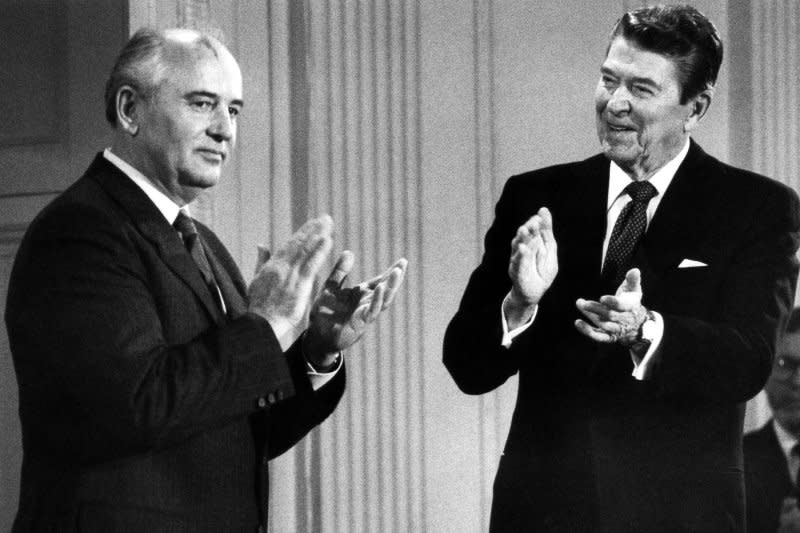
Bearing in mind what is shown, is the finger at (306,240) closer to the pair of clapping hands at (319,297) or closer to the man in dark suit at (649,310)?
the pair of clapping hands at (319,297)

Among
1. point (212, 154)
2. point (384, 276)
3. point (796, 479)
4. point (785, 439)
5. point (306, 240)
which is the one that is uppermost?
point (212, 154)

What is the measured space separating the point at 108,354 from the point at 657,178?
3.94 feet

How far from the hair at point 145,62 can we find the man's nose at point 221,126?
0.12 m

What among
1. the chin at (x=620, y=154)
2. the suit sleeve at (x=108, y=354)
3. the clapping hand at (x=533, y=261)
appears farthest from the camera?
the chin at (x=620, y=154)

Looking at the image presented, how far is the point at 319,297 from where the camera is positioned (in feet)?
7.70

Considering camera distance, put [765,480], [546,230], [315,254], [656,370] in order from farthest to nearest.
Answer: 1. [765,480]
2. [656,370]
3. [546,230]
4. [315,254]

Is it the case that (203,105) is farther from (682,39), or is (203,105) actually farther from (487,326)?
(682,39)

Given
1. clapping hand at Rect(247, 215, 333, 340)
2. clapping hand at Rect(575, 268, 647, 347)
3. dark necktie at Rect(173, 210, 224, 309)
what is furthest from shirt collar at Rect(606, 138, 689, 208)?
dark necktie at Rect(173, 210, 224, 309)

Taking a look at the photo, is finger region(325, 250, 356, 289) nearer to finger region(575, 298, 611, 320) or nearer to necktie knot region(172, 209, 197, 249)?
necktie knot region(172, 209, 197, 249)

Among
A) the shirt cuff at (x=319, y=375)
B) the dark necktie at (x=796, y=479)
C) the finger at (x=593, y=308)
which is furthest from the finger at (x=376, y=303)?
the dark necktie at (x=796, y=479)

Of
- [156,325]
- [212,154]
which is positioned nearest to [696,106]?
[212,154]

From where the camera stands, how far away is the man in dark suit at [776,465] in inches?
121

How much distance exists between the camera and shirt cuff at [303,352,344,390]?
95.0 inches

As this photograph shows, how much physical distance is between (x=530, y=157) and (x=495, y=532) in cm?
105
